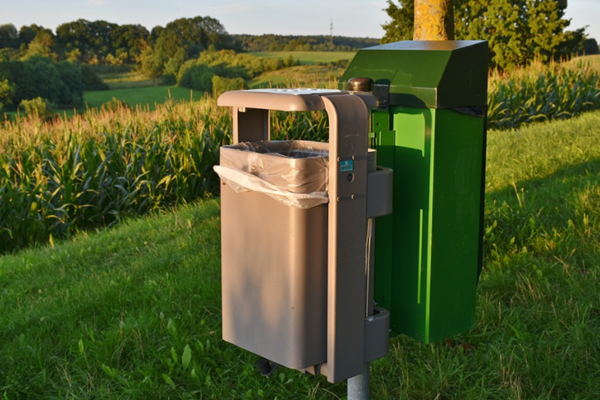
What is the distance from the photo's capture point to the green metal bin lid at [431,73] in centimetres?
230

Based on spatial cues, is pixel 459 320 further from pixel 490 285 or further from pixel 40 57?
pixel 40 57

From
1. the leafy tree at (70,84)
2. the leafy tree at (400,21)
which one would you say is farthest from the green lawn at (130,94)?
the leafy tree at (400,21)

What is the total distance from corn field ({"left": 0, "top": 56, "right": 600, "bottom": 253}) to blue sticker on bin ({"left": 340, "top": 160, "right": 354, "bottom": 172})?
5.82 m

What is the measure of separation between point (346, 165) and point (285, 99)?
28 cm

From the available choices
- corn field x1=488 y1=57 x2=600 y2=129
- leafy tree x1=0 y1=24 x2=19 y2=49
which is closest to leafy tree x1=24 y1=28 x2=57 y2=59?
leafy tree x1=0 y1=24 x2=19 y2=49

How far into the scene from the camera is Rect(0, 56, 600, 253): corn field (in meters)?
7.56

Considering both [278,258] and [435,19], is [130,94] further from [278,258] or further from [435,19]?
[278,258]

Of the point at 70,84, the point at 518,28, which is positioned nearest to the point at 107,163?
the point at 518,28

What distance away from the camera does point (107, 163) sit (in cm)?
833

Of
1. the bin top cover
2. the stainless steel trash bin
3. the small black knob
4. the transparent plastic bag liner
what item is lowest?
the stainless steel trash bin

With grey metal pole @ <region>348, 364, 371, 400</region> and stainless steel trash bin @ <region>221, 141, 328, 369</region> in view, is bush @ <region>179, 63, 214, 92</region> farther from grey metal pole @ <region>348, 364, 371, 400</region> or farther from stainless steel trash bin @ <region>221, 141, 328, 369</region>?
grey metal pole @ <region>348, 364, 371, 400</region>

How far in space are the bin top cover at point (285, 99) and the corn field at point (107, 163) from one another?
18.0ft

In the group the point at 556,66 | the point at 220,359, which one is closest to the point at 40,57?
the point at 556,66

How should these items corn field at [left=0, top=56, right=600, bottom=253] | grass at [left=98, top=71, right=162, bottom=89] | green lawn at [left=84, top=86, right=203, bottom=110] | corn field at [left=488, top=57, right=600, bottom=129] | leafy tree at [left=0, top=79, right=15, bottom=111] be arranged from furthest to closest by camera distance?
Answer: grass at [left=98, top=71, right=162, bottom=89], green lawn at [left=84, top=86, right=203, bottom=110], leafy tree at [left=0, top=79, right=15, bottom=111], corn field at [left=488, top=57, right=600, bottom=129], corn field at [left=0, top=56, right=600, bottom=253]
